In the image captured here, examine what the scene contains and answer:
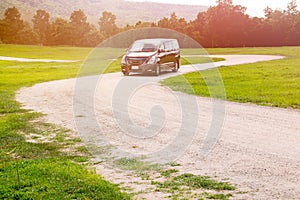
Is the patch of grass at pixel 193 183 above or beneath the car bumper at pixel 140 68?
beneath

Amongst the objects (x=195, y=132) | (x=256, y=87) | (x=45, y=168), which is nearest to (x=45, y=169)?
(x=45, y=168)

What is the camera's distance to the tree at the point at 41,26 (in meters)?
89.5

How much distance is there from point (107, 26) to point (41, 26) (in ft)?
54.4

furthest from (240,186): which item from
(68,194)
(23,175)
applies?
(23,175)

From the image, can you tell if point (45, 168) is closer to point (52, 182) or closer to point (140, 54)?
point (52, 182)

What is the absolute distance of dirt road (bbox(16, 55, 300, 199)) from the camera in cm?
570

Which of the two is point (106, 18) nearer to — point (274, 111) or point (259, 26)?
point (259, 26)

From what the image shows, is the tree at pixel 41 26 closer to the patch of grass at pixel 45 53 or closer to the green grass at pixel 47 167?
the patch of grass at pixel 45 53

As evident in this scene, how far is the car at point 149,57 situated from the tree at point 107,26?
64166mm

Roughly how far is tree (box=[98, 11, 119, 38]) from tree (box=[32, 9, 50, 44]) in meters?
12.3

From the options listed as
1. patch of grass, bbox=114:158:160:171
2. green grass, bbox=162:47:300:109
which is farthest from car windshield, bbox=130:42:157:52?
patch of grass, bbox=114:158:160:171

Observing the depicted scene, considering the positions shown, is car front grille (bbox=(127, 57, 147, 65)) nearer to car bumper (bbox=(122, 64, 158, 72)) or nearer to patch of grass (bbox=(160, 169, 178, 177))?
car bumper (bbox=(122, 64, 158, 72))

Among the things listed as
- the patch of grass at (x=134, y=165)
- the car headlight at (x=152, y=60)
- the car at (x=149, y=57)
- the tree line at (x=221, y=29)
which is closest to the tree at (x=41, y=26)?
the tree line at (x=221, y=29)

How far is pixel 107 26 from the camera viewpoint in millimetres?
89875
